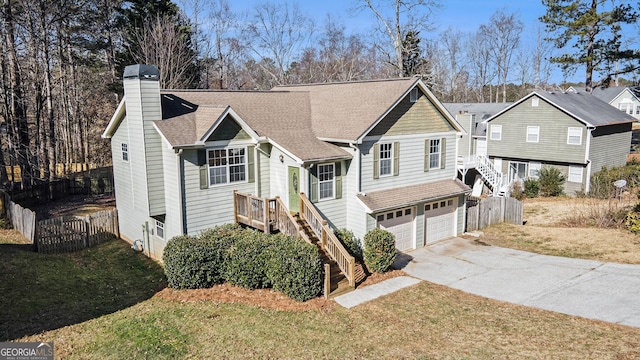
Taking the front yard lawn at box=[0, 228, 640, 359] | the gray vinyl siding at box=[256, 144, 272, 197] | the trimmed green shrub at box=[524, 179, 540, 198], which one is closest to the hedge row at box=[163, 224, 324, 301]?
the front yard lawn at box=[0, 228, 640, 359]

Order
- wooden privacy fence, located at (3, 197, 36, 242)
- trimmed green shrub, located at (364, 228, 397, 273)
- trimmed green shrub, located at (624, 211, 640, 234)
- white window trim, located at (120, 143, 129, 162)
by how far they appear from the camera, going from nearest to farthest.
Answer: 1. trimmed green shrub, located at (364, 228, 397, 273)
2. white window trim, located at (120, 143, 129, 162)
3. wooden privacy fence, located at (3, 197, 36, 242)
4. trimmed green shrub, located at (624, 211, 640, 234)

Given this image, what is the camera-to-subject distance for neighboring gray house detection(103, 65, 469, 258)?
56.8 feet

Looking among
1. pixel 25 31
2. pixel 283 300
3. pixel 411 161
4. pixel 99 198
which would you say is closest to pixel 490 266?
pixel 411 161

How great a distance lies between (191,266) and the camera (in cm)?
1536

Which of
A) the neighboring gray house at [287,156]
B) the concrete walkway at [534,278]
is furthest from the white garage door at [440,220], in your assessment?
the concrete walkway at [534,278]

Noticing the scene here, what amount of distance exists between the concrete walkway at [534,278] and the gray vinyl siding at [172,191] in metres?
6.88

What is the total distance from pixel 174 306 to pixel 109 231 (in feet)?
31.0

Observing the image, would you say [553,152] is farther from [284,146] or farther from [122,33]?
[122,33]

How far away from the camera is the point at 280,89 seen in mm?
24641

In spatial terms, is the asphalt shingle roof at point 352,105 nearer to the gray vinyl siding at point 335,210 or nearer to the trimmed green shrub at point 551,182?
the gray vinyl siding at point 335,210

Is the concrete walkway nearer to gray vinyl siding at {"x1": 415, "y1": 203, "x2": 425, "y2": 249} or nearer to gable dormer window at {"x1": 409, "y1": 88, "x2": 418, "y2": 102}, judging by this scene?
gray vinyl siding at {"x1": 415, "y1": 203, "x2": 425, "y2": 249}

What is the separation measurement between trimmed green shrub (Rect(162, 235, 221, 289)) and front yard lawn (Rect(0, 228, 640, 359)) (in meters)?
0.42

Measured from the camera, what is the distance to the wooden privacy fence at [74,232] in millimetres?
19469

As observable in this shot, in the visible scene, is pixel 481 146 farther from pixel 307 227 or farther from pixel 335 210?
pixel 307 227
